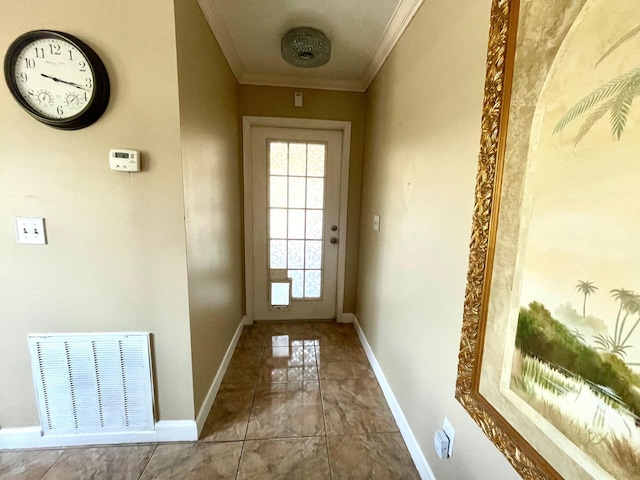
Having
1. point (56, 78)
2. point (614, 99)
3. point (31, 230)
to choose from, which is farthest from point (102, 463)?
point (614, 99)

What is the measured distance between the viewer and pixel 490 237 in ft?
2.90

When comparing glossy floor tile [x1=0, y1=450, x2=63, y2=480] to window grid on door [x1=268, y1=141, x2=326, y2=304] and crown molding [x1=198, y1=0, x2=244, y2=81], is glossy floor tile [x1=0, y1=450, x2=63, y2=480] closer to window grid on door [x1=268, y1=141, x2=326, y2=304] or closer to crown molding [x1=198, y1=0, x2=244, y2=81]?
window grid on door [x1=268, y1=141, x2=326, y2=304]

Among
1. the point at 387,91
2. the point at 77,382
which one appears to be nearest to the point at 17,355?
the point at 77,382

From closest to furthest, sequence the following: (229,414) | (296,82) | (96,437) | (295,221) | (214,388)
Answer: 1. (96,437)
2. (229,414)
3. (214,388)
4. (296,82)
5. (295,221)

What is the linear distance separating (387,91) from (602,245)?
1790mm

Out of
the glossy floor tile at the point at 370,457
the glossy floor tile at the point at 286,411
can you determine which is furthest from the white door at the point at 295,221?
the glossy floor tile at the point at 370,457

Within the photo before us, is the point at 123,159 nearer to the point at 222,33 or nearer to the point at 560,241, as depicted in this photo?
the point at 222,33

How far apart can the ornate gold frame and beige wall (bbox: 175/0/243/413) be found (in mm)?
1267

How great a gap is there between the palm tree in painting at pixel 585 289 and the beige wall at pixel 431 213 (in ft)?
1.42

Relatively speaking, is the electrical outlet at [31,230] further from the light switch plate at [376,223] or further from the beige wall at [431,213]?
the light switch plate at [376,223]

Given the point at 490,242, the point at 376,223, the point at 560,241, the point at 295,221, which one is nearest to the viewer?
the point at 560,241

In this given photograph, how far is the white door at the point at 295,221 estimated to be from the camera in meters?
2.71

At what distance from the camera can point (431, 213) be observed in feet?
4.31

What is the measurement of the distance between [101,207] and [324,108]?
79.7 inches
